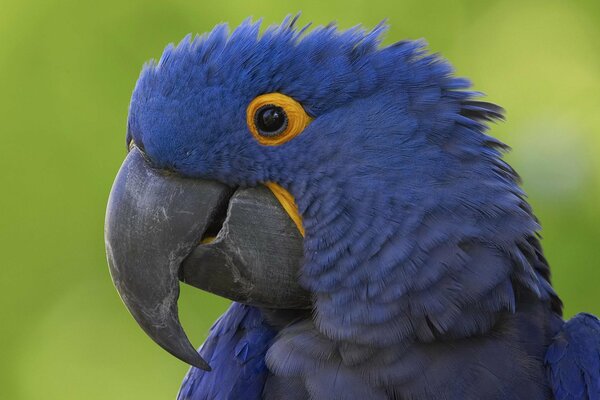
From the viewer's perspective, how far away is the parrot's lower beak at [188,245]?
213 cm

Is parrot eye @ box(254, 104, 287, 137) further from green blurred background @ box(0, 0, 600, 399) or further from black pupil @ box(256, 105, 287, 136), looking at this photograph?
green blurred background @ box(0, 0, 600, 399)

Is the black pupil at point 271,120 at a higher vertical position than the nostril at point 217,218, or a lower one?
higher

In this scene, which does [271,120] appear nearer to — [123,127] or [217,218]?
[217,218]

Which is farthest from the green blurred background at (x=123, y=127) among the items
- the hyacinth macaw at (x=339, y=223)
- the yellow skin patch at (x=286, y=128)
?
the yellow skin patch at (x=286, y=128)

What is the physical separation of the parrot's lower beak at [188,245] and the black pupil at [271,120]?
15 cm

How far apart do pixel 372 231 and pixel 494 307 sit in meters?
0.34

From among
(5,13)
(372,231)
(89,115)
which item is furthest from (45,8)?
(372,231)

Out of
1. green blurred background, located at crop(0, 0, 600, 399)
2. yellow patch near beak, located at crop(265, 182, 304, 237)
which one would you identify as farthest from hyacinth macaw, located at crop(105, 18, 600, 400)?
green blurred background, located at crop(0, 0, 600, 399)

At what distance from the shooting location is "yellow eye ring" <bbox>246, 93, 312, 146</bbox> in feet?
7.20

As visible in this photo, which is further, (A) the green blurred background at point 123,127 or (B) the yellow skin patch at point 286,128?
(A) the green blurred background at point 123,127

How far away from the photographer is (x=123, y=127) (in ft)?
14.1

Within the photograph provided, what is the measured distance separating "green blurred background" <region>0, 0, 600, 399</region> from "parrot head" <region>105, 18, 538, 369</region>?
190 cm

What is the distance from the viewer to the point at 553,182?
403 cm

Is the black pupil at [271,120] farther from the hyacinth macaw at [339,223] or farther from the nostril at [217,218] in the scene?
the nostril at [217,218]
